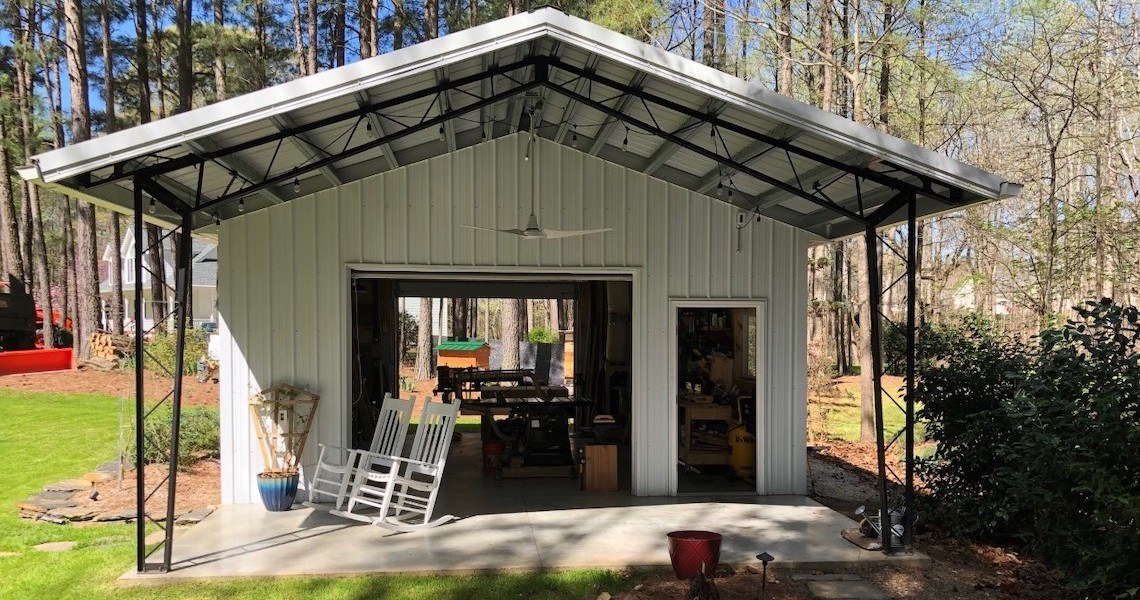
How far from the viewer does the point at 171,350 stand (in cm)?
1608

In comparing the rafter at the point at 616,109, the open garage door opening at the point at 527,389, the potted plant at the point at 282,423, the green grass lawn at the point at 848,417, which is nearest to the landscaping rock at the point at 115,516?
the potted plant at the point at 282,423

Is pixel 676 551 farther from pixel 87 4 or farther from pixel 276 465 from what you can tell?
pixel 87 4

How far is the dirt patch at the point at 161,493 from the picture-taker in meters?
7.27

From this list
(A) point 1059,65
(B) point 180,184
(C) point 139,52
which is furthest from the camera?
(C) point 139,52

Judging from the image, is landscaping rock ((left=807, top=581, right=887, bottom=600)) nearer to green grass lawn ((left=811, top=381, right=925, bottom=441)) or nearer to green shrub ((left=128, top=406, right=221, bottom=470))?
green shrub ((left=128, top=406, right=221, bottom=470))

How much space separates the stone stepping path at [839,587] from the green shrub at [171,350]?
13.5 meters

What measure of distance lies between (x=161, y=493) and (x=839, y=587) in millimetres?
6294

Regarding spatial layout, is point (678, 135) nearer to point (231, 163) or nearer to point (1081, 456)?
point (231, 163)

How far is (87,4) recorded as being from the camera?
17.3 metres

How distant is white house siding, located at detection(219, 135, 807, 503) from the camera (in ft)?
23.8

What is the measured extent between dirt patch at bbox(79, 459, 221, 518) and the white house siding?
0.63 metres

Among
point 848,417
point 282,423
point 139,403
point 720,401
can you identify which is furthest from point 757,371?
point 848,417

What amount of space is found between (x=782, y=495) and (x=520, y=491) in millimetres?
2531

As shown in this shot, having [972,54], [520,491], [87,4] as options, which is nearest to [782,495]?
[520,491]
